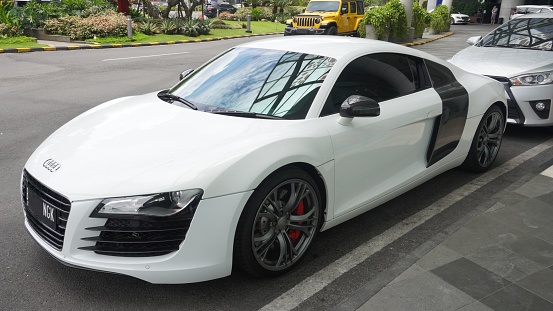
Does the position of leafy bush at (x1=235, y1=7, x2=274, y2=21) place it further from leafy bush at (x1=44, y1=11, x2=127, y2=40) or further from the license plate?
the license plate

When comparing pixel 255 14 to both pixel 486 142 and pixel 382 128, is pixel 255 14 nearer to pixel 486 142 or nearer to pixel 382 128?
pixel 486 142

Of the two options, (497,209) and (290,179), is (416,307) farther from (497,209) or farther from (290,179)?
(497,209)

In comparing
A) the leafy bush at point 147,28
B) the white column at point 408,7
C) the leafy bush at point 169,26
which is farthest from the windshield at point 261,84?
the leafy bush at point 169,26

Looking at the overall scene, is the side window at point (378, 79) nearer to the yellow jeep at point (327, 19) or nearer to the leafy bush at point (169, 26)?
the yellow jeep at point (327, 19)

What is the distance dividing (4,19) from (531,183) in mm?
19634

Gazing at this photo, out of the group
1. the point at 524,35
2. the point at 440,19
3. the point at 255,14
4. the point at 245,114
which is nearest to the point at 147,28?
the point at 440,19

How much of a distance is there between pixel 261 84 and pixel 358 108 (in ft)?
2.53

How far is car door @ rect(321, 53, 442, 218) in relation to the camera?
3.46 m

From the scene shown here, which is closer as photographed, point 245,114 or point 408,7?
point 245,114

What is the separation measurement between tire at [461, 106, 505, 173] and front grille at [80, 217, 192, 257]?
338 centimetres

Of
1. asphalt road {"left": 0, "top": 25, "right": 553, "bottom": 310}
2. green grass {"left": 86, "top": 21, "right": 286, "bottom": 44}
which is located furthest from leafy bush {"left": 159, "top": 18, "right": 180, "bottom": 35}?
asphalt road {"left": 0, "top": 25, "right": 553, "bottom": 310}

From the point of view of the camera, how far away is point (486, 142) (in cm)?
516

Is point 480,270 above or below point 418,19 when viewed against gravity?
below

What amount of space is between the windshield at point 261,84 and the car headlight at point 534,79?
150 inches
